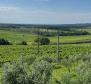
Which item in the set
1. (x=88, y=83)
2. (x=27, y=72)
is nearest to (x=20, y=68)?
(x=27, y=72)

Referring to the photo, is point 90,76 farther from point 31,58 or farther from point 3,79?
point 31,58

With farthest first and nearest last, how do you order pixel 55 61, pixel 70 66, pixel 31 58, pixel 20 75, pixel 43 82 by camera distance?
pixel 55 61 < pixel 70 66 < pixel 31 58 < pixel 43 82 < pixel 20 75

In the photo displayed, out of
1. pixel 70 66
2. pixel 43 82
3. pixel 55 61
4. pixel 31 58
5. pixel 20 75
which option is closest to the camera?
pixel 20 75

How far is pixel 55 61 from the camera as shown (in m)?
107

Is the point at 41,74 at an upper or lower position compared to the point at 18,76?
lower

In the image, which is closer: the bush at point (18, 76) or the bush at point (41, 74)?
the bush at point (18, 76)

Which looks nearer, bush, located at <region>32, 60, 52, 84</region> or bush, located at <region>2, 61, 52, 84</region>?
bush, located at <region>2, 61, 52, 84</region>

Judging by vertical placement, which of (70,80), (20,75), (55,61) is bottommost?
(55,61)

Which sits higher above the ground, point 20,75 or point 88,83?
point 20,75

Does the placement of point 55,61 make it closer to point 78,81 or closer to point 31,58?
point 31,58

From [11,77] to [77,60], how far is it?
173 feet

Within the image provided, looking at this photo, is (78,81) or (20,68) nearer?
(20,68)

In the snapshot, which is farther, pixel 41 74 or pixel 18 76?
pixel 41 74

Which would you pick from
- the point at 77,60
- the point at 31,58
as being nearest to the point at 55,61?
the point at 77,60
